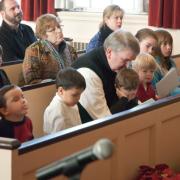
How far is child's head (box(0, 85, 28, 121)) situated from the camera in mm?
2793

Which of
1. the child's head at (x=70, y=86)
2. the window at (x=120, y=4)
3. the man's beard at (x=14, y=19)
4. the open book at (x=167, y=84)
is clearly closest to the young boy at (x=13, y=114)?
the child's head at (x=70, y=86)

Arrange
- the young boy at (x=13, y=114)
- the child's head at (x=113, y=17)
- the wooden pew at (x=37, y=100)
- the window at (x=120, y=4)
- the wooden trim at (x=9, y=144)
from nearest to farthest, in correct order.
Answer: the wooden trim at (x=9, y=144)
the young boy at (x=13, y=114)
the wooden pew at (x=37, y=100)
the child's head at (x=113, y=17)
the window at (x=120, y=4)

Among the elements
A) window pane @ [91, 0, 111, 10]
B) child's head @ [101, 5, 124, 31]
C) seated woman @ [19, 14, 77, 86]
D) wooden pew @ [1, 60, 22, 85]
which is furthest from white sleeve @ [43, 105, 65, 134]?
window pane @ [91, 0, 111, 10]

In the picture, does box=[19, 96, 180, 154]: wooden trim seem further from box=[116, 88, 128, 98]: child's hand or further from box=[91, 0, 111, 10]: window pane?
box=[91, 0, 111, 10]: window pane

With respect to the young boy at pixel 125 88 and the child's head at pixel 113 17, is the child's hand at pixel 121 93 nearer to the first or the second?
the young boy at pixel 125 88

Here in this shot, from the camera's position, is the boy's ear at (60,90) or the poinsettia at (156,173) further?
the boy's ear at (60,90)

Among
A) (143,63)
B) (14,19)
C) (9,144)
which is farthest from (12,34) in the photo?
(9,144)

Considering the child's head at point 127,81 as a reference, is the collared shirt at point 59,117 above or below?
below

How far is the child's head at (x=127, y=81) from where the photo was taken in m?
3.38

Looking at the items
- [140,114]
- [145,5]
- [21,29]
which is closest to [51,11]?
[145,5]

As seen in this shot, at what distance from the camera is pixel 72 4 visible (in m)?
7.30

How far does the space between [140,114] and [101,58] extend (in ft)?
2.01

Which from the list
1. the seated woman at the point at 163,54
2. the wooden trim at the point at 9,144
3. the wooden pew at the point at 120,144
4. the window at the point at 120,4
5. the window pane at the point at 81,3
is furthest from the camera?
the window pane at the point at 81,3

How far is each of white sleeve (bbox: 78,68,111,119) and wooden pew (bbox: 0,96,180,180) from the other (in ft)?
1.15
